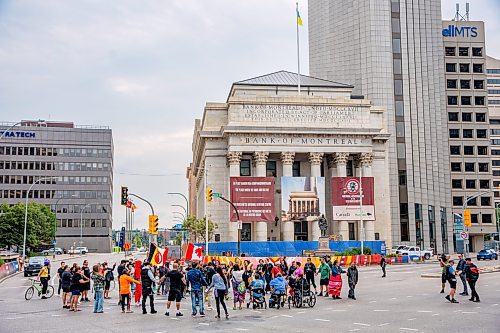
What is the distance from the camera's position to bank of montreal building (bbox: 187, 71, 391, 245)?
2825 inches

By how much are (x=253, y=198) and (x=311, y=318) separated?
153 ft

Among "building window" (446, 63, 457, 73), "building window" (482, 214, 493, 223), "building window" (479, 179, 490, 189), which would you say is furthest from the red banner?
"building window" (446, 63, 457, 73)

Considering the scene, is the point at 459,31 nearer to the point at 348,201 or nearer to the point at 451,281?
the point at 348,201

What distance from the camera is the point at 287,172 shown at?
72125 millimetres

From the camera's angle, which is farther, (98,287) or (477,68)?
(477,68)

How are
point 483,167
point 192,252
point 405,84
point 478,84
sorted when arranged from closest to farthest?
point 192,252 → point 405,84 → point 483,167 → point 478,84

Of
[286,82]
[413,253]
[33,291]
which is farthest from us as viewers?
[286,82]

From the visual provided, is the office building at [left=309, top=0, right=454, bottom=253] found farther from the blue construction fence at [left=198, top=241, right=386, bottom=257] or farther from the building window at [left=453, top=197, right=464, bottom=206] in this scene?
the blue construction fence at [left=198, top=241, right=386, bottom=257]

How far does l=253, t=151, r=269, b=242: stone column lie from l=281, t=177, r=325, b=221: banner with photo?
3283 millimetres

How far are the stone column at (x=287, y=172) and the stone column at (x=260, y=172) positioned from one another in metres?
2.31

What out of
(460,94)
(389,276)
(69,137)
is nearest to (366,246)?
(389,276)

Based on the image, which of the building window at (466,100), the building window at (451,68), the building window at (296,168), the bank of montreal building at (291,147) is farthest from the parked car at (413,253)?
the building window at (451,68)

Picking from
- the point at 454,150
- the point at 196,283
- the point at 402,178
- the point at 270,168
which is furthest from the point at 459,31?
the point at 196,283

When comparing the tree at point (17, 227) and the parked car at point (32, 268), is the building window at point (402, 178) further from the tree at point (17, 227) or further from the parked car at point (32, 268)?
the tree at point (17, 227)
